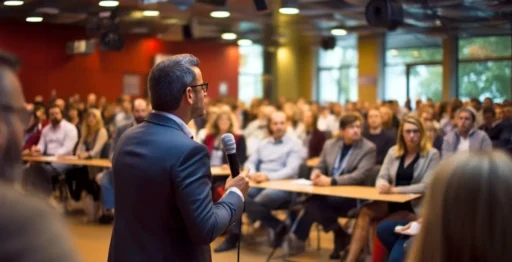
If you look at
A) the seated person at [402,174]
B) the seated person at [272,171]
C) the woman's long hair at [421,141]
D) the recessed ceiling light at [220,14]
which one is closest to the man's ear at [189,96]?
the seated person at [402,174]

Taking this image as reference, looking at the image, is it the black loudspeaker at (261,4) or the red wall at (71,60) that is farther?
the red wall at (71,60)

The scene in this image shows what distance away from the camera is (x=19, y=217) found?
0.89 metres

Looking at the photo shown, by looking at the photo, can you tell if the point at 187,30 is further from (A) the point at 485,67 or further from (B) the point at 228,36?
(A) the point at 485,67

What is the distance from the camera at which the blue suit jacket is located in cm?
200

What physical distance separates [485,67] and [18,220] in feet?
53.7

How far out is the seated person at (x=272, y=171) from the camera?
6.28 m

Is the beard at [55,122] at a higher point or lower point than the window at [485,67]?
lower

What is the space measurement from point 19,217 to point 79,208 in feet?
27.5

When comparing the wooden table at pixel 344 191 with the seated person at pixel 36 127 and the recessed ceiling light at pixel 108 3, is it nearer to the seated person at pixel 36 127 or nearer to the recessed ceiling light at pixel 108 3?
the seated person at pixel 36 127

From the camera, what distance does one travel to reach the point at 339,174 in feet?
19.7

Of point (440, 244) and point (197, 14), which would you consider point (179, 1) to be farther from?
point (440, 244)

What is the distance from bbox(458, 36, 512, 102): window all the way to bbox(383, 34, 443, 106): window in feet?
2.15

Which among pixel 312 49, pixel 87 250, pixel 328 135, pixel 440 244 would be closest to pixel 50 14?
pixel 328 135

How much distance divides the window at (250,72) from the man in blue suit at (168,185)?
59.5 ft
